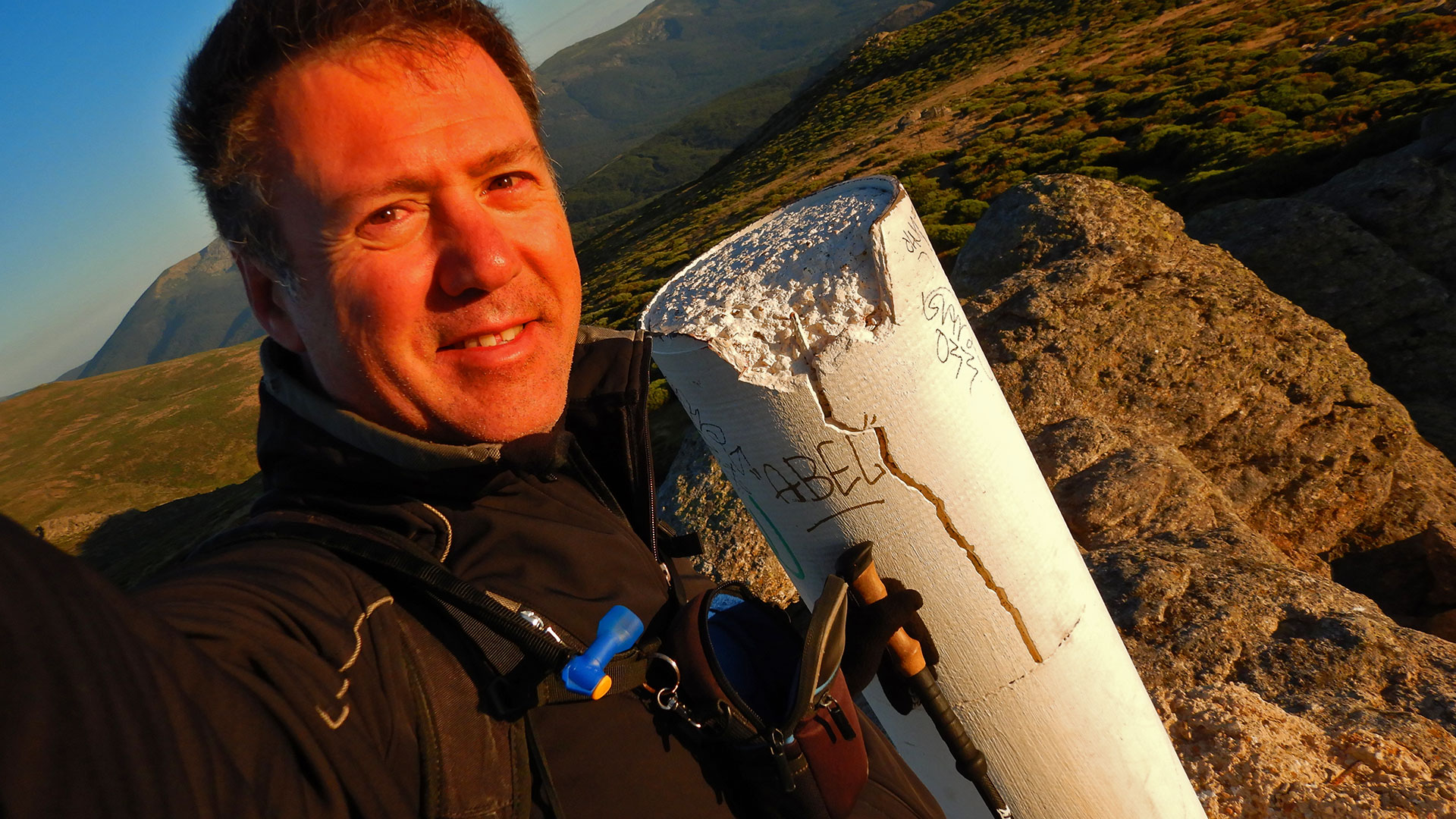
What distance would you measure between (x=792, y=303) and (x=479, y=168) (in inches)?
27.1

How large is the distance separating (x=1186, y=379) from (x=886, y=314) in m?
4.41

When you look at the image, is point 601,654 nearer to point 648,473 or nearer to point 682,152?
point 648,473

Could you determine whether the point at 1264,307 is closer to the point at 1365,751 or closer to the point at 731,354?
the point at 1365,751

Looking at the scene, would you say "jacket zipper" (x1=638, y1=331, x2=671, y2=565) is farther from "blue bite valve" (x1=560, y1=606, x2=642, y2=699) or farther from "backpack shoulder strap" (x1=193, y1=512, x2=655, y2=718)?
"backpack shoulder strap" (x1=193, y1=512, x2=655, y2=718)

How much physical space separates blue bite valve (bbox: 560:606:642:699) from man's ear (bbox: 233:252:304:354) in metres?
0.85

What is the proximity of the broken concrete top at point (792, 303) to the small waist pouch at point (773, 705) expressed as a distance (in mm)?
488

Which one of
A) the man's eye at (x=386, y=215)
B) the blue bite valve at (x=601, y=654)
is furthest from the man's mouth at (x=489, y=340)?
the blue bite valve at (x=601, y=654)

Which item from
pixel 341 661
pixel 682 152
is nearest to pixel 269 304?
pixel 341 661

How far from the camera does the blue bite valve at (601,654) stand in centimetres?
126

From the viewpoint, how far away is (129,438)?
80.9m

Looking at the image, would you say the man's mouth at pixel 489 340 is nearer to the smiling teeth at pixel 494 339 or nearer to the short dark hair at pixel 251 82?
the smiling teeth at pixel 494 339

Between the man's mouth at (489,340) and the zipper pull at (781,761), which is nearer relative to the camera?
the zipper pull at (781,761)

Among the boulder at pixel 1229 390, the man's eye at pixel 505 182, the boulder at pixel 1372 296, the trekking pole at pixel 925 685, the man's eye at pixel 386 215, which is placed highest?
the man's eye at pixel 386 215

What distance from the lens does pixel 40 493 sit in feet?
217
